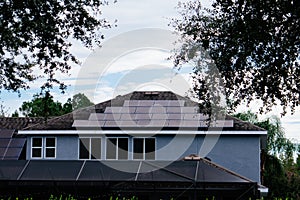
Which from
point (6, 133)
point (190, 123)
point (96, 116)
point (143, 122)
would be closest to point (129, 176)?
point (190, 123)

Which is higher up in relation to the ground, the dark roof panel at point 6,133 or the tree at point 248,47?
the tree at point 248,47

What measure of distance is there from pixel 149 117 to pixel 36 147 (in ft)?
22.7

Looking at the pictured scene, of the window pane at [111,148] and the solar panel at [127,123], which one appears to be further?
the window pane at [111,148]

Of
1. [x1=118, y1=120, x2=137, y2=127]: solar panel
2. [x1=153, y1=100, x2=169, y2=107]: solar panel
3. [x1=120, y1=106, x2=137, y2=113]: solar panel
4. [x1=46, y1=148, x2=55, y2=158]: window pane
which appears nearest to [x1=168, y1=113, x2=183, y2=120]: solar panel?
[x1=153, y1=100, x2=169, y2=107]: solar panel

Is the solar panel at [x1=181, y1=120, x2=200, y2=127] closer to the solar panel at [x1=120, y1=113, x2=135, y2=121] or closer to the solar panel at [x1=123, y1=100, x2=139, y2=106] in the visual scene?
the solar panel at [x1=120, y1=113, x2=135, y2=121]

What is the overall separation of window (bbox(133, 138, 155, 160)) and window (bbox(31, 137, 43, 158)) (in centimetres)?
557

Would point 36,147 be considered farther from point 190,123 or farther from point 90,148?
point 190,123

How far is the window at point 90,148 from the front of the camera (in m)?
33.8

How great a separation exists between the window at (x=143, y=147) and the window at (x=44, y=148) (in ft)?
15.9

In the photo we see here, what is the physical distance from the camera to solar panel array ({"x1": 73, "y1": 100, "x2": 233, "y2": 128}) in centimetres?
3294

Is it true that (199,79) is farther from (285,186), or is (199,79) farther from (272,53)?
(285,186)

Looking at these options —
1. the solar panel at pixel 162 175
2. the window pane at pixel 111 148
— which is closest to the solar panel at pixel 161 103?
the window pane at pixel 111 148

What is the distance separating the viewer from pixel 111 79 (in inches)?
839

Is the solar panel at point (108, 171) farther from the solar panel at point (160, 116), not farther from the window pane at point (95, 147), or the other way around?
the window pane at point (95, 147)
